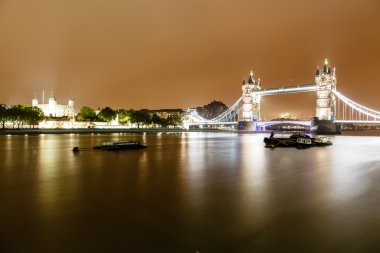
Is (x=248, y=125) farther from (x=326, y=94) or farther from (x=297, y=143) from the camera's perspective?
(x=297, y=143)

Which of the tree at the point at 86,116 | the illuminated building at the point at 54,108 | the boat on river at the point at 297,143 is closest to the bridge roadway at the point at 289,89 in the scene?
the tree at the point at 86,116

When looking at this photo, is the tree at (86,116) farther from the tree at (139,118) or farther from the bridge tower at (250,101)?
the bridge tower at (250,101)

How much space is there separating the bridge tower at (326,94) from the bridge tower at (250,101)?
1145 inches

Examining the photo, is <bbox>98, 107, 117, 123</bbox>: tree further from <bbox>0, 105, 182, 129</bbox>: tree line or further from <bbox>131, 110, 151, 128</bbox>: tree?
<bbox>131, 110, 151, 128</bbox>: tree

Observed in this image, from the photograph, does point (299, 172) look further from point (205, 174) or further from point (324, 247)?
point (324, 247)

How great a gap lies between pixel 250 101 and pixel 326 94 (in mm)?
35983

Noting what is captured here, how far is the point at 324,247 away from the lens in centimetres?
608

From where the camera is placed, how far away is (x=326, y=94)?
96.6 metres

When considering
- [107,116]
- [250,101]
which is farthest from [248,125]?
[107,116]

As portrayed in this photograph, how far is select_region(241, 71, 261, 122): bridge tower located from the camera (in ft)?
410

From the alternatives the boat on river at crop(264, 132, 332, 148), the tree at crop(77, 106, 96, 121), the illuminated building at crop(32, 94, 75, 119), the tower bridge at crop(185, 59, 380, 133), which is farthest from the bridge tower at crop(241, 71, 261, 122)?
the boat on river at crop(264, 132, 332, 148)

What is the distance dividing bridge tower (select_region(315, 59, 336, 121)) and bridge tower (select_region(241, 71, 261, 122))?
29094mm

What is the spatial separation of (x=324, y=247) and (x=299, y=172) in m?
10.8

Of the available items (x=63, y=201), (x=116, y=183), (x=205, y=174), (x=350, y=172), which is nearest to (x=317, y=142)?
(x=350, y=172)
